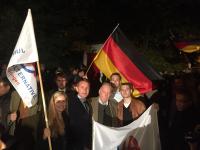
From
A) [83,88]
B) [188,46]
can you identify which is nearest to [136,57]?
[83,88]

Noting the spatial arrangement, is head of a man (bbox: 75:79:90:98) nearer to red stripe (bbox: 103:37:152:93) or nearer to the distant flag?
red stripe (bbox: 103:37:152:93)

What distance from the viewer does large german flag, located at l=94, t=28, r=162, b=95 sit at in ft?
27.7

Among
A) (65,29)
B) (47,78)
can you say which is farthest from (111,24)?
(47,78)

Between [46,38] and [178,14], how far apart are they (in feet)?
32.4

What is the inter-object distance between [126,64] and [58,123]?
8.62 feet

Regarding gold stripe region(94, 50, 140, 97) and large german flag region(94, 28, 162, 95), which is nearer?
large german flag region(94, 28, 162, 95)

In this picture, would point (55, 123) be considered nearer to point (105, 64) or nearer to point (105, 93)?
point (105, 93)

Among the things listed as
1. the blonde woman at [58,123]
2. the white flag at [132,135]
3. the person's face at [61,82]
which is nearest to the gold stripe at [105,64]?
the person's face at [61,82]

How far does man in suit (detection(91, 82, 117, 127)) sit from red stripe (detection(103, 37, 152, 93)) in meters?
1.53

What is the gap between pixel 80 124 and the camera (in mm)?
6578

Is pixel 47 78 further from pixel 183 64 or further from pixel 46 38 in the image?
pixel 183 64

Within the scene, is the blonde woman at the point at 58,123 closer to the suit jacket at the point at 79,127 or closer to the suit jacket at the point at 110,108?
the suit jacket at the point at 79,127

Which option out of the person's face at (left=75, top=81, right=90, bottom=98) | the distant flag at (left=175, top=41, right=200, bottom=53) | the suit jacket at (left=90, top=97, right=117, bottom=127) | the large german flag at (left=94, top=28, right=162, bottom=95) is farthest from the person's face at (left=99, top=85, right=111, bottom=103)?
the distant flag at (left=175, top=41, right=200, bottom=53)

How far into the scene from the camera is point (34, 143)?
24.4ft
